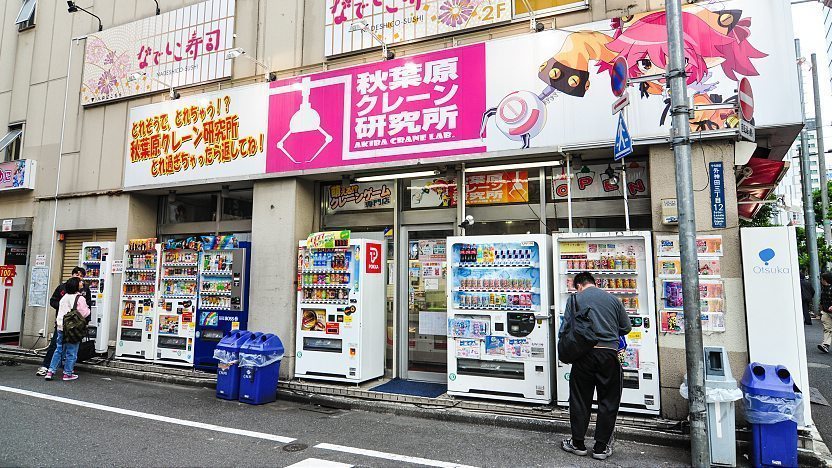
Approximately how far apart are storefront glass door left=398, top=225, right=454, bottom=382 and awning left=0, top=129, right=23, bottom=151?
1173 cm

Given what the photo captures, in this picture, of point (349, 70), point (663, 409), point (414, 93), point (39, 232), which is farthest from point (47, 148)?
point (663, 409)

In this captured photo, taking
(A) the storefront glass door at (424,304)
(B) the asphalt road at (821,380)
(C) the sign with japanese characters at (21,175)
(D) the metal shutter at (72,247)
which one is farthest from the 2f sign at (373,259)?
(C) the sign with japanese characters at (21,175)

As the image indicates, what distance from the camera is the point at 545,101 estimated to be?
24.5 ft

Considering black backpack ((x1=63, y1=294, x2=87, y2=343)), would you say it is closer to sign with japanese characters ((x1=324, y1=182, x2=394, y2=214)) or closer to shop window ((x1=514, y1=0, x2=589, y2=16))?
sign with japanese characters ((x1=324, y1=182, x2=394, y2=214))

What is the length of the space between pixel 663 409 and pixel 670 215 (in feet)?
8.37

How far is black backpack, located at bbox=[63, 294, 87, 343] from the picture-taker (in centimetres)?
898

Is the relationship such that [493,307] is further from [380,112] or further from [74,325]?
[74,325]

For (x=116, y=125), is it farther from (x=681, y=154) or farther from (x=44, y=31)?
(x=681, y=154)

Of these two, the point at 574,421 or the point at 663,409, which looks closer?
the point at 574,421

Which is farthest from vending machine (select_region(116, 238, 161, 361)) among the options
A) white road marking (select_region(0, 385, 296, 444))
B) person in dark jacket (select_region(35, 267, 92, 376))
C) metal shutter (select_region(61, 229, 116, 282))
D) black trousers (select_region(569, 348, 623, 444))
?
black trousers (select_region(569, 348, 623, 444))

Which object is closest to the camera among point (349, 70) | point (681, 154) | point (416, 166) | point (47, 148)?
point (681, 154)

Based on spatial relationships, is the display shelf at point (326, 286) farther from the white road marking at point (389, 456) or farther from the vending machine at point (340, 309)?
the white road marking at point (389, 456)

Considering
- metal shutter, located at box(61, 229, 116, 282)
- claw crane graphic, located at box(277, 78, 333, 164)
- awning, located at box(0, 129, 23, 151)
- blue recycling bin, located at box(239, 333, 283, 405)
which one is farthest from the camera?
awning, located at box(0, 129, 23, 151)

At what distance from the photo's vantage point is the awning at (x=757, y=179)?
287 inches
